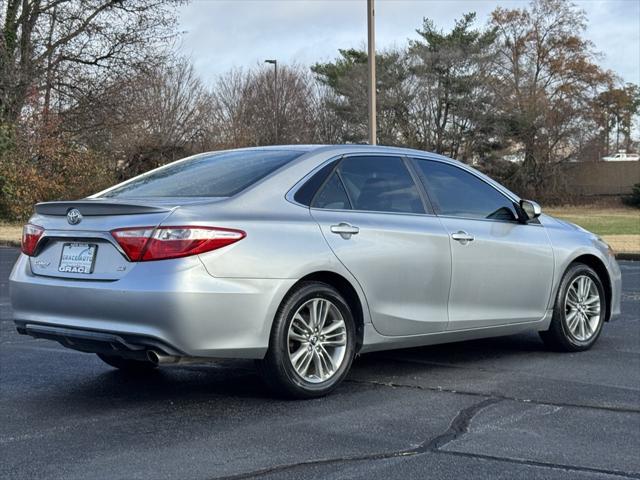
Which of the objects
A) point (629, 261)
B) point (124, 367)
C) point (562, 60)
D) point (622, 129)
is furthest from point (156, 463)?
point (622, 129)

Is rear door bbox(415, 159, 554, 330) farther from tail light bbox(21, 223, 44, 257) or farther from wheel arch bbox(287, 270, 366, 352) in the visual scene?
tail light bbox(21, 223, 44, 257)

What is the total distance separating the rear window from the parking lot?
1.26 metres

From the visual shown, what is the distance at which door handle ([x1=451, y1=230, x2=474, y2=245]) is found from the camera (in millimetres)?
6438

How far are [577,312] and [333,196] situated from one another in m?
2.63

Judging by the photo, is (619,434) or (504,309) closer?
(619,434)

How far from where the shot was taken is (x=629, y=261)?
18109 mm

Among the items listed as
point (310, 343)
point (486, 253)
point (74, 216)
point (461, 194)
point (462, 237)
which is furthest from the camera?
point (461, 194)

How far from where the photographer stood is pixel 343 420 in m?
5.14

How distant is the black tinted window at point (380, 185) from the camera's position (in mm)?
6102

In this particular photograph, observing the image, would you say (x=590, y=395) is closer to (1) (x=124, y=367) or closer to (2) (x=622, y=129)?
(1) (x=124, y=367)

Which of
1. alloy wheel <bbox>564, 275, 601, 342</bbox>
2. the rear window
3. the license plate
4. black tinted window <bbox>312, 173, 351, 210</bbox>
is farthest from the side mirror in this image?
the license plate

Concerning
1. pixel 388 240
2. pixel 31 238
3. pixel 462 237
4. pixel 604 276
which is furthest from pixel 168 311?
pixel 604 276

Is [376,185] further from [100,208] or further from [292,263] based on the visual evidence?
[100,208]

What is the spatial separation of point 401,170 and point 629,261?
12.9 metres
